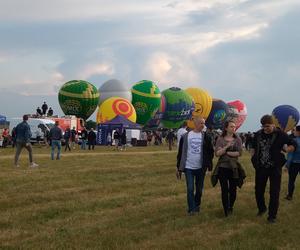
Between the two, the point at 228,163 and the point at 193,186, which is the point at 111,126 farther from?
the point at 228,163

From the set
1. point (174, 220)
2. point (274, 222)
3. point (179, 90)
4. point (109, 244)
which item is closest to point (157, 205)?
point (174, 220)

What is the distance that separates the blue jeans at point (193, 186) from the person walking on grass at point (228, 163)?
0.43 m

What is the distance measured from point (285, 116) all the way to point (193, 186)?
114 ft

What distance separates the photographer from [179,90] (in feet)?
180

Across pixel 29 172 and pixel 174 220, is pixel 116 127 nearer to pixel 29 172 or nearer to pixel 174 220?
pixel 29 172

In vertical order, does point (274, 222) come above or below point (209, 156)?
below

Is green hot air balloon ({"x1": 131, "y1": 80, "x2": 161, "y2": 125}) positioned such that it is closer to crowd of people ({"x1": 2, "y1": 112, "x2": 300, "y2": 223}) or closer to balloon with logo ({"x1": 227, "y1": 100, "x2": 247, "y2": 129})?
balloon with logo ({"x1": 227, "y1": 100, "x2": 247, "y2": 129})

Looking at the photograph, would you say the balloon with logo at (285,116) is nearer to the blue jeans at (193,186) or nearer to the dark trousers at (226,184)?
the blue jeans at (193,186)

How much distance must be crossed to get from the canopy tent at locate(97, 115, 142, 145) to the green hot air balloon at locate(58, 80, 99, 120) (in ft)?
13.8

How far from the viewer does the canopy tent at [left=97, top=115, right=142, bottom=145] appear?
4163 cm

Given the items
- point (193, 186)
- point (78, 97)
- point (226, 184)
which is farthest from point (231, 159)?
point (78, 97)

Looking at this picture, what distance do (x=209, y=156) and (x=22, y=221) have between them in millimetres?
3326

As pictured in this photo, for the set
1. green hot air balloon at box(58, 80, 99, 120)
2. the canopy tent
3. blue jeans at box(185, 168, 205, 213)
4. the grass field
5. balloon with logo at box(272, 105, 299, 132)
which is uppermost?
green hot air balloon at box(58, 80, 99, 120)

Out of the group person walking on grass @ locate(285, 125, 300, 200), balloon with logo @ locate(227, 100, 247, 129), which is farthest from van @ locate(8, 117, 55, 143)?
person walking on grass @ locate(285, 125, 300, 200)
